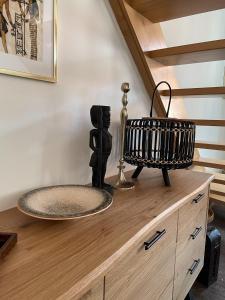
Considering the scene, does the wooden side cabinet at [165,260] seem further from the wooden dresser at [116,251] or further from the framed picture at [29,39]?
the framed picture at [29,39]

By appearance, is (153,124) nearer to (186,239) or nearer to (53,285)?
(186,239)

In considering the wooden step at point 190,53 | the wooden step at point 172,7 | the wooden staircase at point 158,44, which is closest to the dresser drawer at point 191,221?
the wooden staircase at point 158,44

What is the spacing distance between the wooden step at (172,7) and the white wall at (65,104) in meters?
0.17

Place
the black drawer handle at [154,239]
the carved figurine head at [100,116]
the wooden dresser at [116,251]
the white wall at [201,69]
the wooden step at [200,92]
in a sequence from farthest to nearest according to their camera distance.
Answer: the white wall at [201,69] < the wooden step at [200,92] < the carved figurine head at [100,116] < the black drawer handle at [154,239] < the wooden dresser at [116,251]

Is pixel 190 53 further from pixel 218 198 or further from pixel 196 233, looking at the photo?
pixel 218 198

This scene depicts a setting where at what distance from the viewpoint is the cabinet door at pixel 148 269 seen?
60 centimetres

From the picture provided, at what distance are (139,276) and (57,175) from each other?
20.0 inches

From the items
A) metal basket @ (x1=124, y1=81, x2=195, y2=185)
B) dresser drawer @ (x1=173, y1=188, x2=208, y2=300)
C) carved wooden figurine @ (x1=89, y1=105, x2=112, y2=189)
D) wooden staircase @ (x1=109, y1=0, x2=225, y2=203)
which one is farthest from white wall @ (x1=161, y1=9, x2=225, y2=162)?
dresser drawer @ (x1=173, y1=188, x2=208, y2=300)

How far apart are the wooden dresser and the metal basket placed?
0.42 feet

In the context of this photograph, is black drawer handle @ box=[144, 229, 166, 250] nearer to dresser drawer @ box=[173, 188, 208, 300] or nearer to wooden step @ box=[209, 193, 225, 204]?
dresser drawer @ box=[173, 188, 208, 300]

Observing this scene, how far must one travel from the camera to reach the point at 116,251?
55cm

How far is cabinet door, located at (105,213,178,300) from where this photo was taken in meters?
0.60

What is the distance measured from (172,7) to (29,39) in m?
0.74

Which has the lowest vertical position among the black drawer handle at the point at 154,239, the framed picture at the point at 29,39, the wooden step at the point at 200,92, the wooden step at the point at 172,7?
the black drawer handle at the point at 154,239
